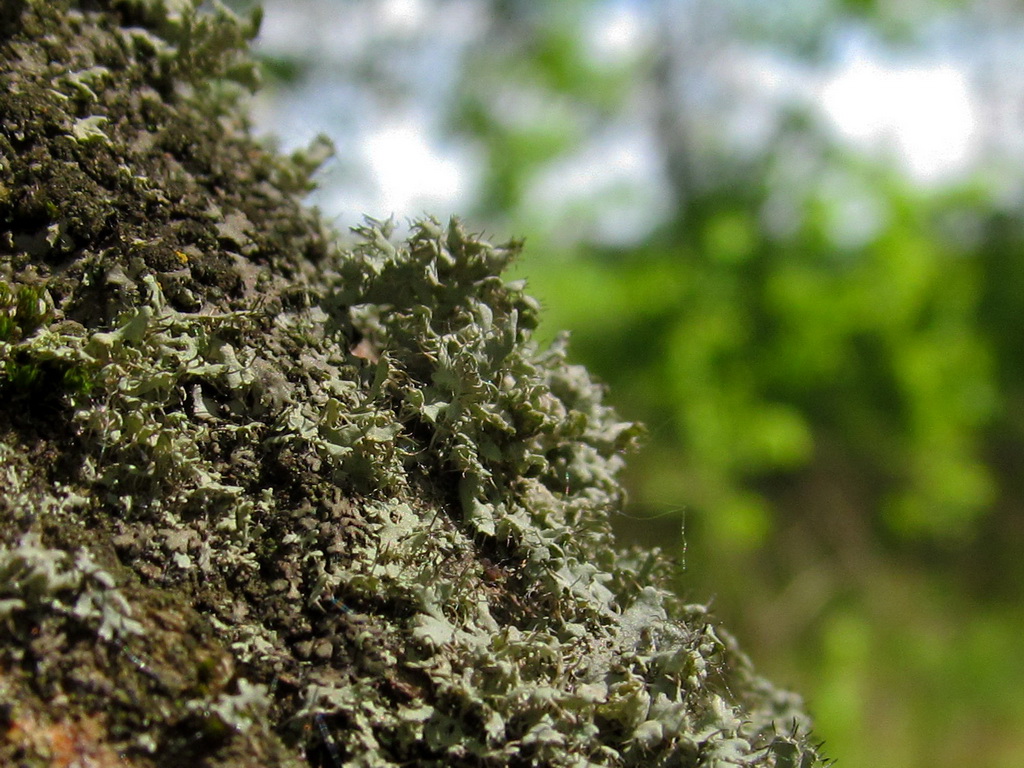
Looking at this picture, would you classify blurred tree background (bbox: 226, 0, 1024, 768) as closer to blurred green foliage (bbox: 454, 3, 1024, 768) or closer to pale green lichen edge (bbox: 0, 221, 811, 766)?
blurred green foliage (bbox: 454, 3, 1024, 768)

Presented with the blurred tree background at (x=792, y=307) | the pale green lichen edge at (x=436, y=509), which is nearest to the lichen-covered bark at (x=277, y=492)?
the pale green lichen edge at (x=436, y=509)

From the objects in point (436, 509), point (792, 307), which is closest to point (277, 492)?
point (436, 509)

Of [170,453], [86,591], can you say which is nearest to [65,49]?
[170,453]

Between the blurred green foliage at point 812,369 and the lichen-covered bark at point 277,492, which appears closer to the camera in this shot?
the lichen-covered bark at point 277,492

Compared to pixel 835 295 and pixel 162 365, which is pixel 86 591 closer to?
pixel 162 365

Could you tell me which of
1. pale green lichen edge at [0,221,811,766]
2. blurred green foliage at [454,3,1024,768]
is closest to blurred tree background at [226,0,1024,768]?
blurred green foliage at [454,3,1024,768]

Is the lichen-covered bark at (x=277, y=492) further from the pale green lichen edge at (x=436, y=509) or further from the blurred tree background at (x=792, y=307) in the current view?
the blurred tree background at (x=792, y=307)

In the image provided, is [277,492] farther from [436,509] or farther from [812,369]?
[812,369]

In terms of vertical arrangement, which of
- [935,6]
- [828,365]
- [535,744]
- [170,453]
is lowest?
[535,744]
